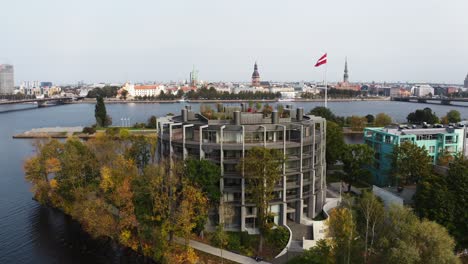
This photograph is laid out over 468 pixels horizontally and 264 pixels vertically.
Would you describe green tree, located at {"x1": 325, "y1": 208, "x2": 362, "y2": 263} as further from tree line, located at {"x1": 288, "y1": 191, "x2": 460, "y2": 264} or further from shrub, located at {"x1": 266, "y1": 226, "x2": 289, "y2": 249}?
shrub, located at {"x1": 266, "y1": 226, "x2": 289, "y2": 249}

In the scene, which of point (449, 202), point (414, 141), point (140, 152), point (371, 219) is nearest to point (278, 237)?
point (371, 219)

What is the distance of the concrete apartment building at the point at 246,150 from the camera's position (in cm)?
3466

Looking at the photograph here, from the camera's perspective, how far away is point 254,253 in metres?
31.3

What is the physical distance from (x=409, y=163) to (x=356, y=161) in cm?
641

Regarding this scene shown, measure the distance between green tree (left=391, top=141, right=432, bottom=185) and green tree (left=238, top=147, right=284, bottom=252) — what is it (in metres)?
17.1

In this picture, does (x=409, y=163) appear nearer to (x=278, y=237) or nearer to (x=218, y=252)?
(x=278, y=237)

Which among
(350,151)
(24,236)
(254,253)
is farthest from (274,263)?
(24,236)

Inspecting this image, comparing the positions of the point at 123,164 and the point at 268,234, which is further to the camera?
the point at 123,164

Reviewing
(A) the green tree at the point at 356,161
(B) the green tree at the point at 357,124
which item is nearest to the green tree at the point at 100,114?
(B) the green tree at the point at 357,124

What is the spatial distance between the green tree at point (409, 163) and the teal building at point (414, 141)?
153 inches

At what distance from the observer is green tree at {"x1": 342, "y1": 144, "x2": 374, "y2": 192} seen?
45500mm

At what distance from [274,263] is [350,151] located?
21808mm

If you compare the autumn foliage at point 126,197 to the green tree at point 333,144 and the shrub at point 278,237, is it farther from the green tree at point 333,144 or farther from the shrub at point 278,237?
the green tree at point 333,144

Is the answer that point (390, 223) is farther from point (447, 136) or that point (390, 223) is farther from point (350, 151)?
point (447, 136)
